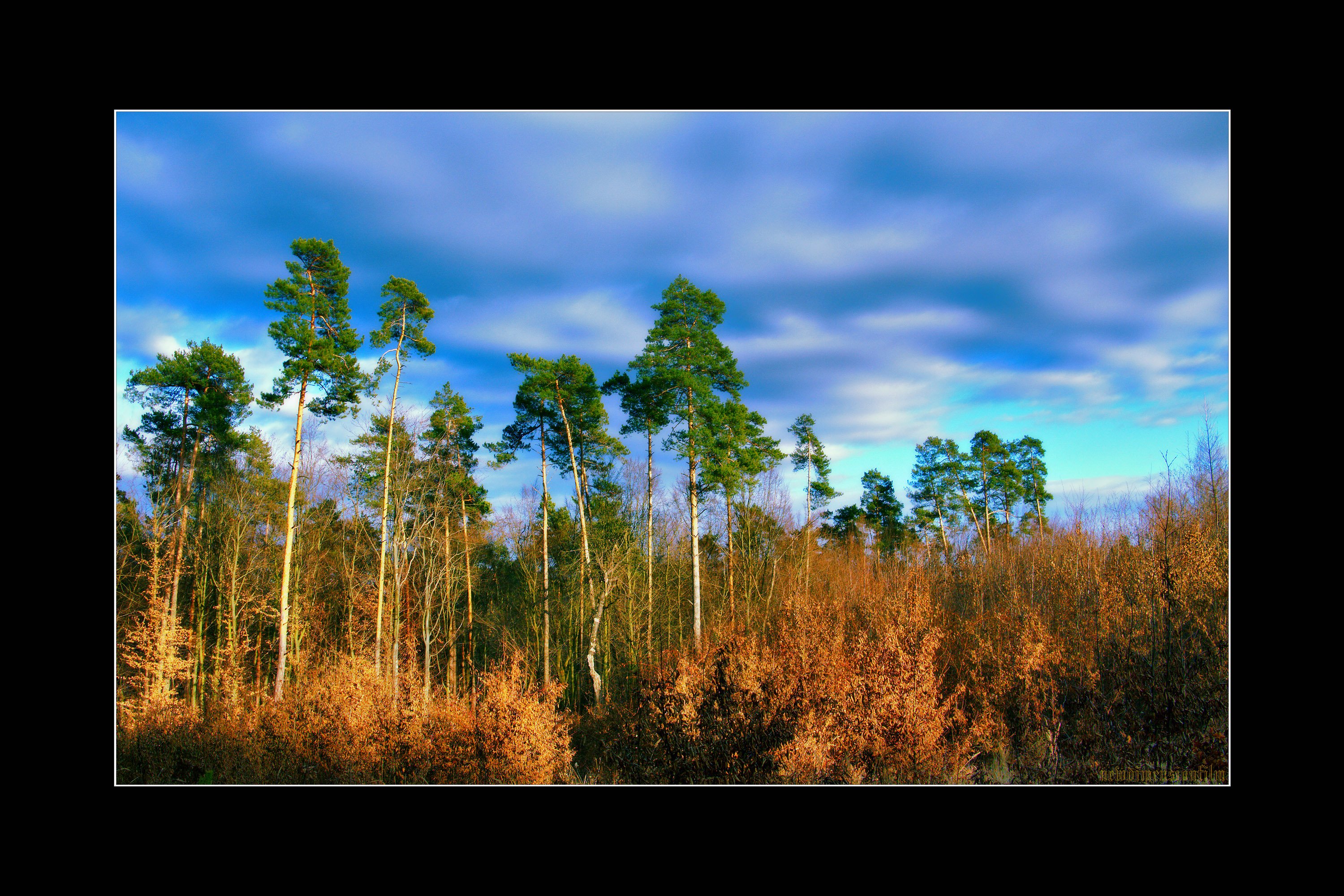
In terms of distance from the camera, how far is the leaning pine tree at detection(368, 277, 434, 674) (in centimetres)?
1586

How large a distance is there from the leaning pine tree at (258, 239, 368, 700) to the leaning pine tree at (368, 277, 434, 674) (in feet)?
2.32

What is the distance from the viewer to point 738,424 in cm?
2075

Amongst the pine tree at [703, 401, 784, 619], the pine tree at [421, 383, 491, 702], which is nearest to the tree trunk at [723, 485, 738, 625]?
the pine tree at [703, 401, 784, 619]

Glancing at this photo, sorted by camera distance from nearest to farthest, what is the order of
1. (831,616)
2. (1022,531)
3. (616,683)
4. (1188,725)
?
1. (1188,725)
2. (831,616)
3. (616,683)
4. (1022,531)

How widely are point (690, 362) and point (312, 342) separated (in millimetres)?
9703

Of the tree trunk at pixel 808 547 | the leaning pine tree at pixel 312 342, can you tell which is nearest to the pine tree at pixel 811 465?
the tree trunk at pixel 808 547

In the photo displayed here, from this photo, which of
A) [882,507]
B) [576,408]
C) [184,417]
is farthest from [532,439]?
[882,507]

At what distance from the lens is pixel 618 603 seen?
21203 mm

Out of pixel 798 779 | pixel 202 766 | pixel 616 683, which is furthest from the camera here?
pixel 616 683

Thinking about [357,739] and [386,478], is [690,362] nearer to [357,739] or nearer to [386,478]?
[386,478]

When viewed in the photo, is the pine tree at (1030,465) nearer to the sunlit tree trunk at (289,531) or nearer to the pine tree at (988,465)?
the pine tree at (988,465)
